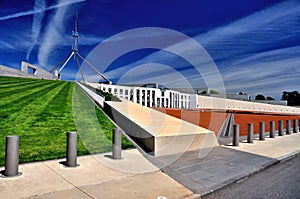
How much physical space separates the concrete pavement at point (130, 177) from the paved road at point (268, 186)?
19cm

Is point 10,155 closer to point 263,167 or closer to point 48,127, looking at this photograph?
point 48,127

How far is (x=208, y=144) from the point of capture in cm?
988

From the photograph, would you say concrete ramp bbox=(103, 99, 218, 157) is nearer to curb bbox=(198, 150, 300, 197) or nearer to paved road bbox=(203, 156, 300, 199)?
curb bbox=(198, 150, 300, 197)

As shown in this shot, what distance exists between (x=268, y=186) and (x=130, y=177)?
3084 mm

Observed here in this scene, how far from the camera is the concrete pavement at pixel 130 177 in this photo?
178 inches

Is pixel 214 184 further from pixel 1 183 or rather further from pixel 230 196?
pixel 1 183

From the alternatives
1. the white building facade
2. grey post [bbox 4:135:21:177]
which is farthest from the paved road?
the white building facade

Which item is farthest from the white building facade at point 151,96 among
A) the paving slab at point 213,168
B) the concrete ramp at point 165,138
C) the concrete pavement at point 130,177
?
the concrete pavement at point 130,177

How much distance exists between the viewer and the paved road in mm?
4822

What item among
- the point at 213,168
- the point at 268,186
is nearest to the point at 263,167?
the point at 213,168

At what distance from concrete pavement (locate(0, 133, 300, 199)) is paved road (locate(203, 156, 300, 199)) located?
0.61 feet

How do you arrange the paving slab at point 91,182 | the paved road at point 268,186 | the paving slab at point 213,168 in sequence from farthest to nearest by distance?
1. the paving slab at point 213,168
2. the paved road at point 268,186
3. the paving slab at point 91,182

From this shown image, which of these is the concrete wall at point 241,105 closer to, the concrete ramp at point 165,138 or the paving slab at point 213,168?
the concrete ramp at point 165,138

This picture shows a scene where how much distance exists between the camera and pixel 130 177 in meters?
5.55
